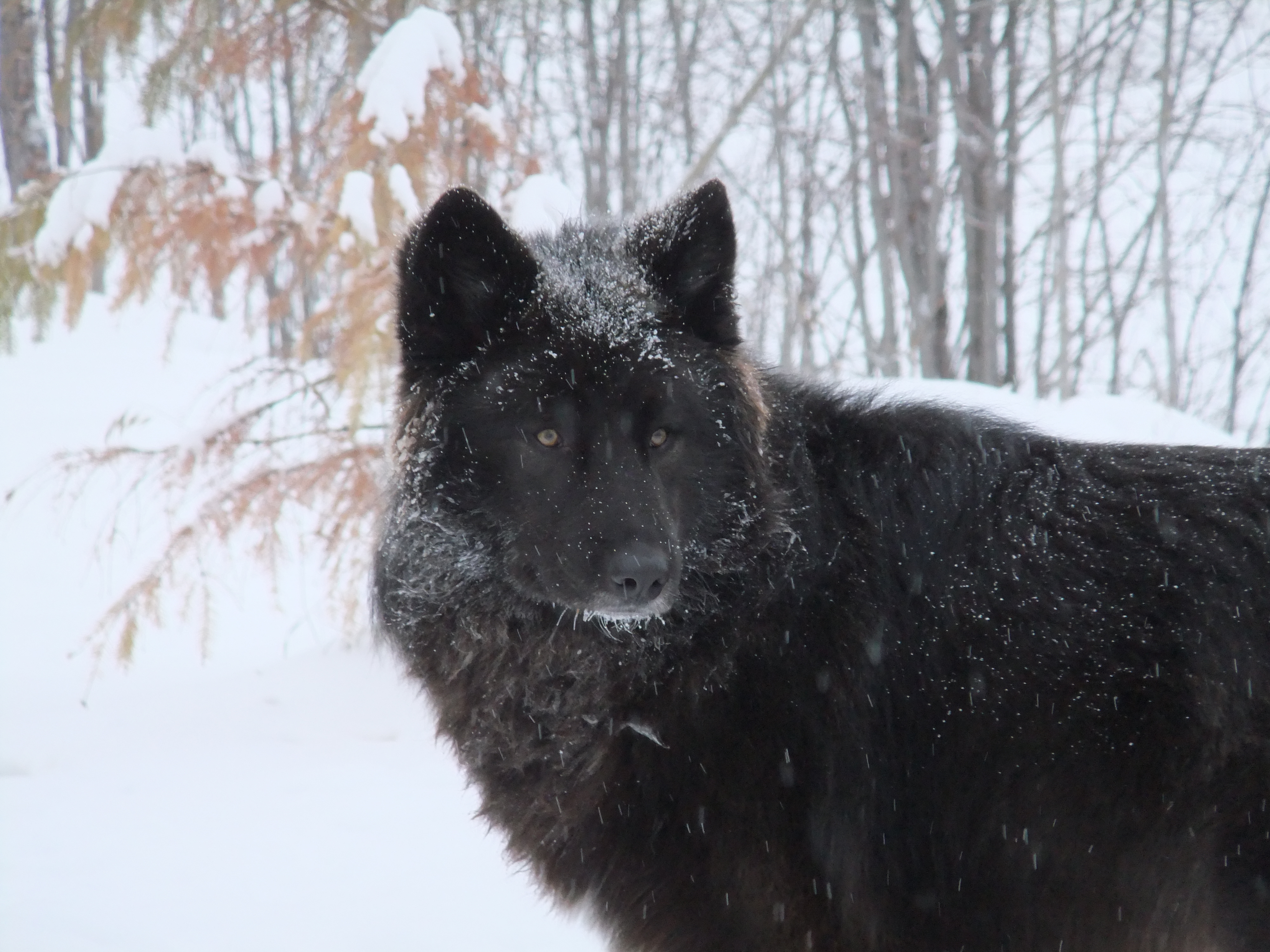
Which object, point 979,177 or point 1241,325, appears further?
point 1241,325

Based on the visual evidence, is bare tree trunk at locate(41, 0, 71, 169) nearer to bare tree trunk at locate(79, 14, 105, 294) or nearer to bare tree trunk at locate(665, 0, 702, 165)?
bare tree trunk at locate(79, 14, 105, 294)

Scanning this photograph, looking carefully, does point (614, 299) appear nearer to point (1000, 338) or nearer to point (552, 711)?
point (552, 711)

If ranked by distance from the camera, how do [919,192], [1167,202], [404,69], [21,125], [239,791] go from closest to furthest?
[239,791] → [404,69] → [919,192] → [21,125] → [1167,202]

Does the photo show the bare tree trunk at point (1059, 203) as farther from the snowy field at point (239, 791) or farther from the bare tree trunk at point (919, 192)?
Result: the snowy field at point (239, 791)

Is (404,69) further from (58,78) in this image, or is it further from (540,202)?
(58,78)

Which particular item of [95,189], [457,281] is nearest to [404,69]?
[95,189]

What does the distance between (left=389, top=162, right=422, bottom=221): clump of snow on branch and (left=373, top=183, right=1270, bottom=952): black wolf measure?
2.50 m

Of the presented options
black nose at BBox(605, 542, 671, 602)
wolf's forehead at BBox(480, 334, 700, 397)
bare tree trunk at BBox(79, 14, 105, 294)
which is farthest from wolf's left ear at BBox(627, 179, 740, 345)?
bare tree trunk at BBox(79, 14, 105, 294)

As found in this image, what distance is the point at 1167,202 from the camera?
1631 centimetres

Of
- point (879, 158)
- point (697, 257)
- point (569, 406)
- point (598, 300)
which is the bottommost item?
point (569, 406)

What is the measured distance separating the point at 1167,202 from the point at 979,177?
224 inches

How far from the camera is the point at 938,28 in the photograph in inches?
458

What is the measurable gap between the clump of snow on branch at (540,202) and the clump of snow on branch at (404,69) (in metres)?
0.71

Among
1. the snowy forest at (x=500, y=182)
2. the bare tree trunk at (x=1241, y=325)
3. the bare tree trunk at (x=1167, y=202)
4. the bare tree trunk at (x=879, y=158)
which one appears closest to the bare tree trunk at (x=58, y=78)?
the snowy forest at (x=500, y=182)
